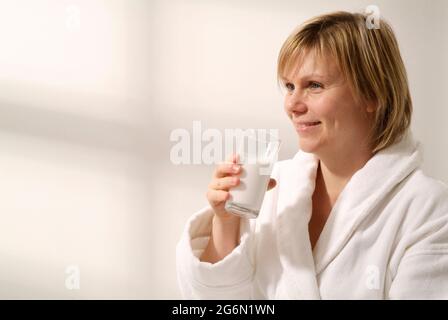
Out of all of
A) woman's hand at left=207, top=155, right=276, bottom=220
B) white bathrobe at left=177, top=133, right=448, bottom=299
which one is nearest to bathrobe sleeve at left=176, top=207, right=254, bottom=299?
white bathrobe at left=177, top=133, right=448, bottom=299

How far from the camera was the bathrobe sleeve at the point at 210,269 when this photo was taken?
127cm

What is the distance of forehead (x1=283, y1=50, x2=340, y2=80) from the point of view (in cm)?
128

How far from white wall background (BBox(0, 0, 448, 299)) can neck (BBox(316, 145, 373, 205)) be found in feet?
1.17

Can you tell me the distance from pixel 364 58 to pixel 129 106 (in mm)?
740

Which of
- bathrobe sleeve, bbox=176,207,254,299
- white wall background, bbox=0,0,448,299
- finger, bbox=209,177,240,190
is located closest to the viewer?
finger, bbox=209,177,240,190

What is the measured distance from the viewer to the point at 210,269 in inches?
50.0

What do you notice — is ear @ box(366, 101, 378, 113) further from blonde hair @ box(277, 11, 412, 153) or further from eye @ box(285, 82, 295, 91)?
eye @ box(285, 82, 295, 91)

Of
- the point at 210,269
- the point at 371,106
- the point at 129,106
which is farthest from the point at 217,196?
the point at 129,106

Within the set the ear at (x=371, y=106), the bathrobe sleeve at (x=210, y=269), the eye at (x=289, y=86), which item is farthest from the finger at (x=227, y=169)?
the ear at (x=371, y=106)

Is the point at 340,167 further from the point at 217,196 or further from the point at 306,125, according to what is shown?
the point at 217,196

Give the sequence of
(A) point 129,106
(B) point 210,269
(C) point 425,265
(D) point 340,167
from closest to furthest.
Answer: (C) point 425,265
(B) point 210,269
(D) point 340,167
(A) point 129,106

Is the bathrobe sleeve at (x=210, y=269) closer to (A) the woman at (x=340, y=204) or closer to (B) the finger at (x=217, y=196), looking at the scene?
(A) the woman at (x=340, y=204)

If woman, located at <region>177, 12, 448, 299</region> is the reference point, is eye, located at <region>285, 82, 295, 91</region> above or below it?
above
